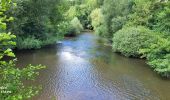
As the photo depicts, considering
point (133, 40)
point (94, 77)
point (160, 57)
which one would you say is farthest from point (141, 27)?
point (94, 77)

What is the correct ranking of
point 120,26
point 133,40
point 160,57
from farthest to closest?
point 120,26 < point 133,40 < point 160,57

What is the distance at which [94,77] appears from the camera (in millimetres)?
18578

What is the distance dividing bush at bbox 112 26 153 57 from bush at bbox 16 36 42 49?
28.2ft

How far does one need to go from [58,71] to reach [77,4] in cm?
4683

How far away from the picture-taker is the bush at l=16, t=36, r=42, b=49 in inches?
1072

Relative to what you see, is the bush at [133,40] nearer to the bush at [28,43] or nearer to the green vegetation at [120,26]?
the green vegetation at [120,26]

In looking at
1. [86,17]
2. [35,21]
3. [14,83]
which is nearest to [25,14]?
[35,21]

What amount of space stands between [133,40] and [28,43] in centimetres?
1060

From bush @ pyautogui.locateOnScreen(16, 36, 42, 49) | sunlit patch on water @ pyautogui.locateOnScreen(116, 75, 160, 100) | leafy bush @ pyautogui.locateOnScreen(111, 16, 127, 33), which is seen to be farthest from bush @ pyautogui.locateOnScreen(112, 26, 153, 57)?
bush @ pyautogui.locateOnScreen(16, 36, 42, 49)

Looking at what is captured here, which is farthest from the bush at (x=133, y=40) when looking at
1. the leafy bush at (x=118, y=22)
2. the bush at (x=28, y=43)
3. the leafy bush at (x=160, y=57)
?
the bush at (x=28, y=43)

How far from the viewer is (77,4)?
64.8 metres

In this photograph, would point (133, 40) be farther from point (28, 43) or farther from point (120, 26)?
point (28, 43)

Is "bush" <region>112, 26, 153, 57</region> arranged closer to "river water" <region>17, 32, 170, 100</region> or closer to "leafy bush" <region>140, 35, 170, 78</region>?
"river water" <region>17, 32, 170, 100</region>

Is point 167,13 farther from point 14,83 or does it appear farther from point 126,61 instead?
point 14,83
